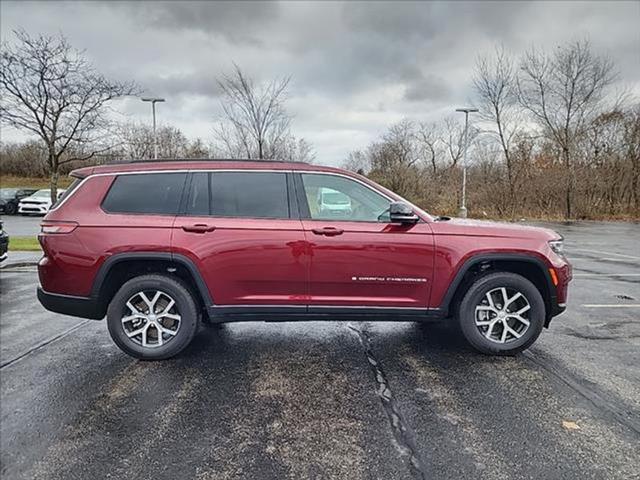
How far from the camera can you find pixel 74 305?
12.6 feet

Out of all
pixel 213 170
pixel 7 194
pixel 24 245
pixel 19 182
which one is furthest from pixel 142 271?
pixel 19 182

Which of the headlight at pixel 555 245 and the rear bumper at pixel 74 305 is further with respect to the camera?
the headlight at pixel 555 245

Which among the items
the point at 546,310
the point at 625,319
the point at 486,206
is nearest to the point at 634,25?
the point at 486,206

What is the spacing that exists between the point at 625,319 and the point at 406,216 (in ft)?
11.7

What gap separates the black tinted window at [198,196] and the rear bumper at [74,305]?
3.85 feet

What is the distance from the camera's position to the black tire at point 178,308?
3.84m

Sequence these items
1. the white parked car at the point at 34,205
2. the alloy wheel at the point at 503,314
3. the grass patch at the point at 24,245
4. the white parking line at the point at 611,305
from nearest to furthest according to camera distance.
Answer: the alloy wheel at the point at 503,314 → the white parking line at the point at 611,305 → the grass patch at the point at 24,245 → the white parked car at the point at 34,205

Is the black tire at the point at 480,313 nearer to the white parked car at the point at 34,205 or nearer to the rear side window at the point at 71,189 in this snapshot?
the rear side window at the point at 71,189

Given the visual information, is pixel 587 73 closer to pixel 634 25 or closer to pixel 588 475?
pixel 634 25

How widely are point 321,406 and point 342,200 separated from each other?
1.85 m

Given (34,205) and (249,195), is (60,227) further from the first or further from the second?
(34,205)

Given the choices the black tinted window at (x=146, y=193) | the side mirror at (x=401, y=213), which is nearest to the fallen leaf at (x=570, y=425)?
the side mirror at (x=401, y=213)

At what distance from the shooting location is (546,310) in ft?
13.3

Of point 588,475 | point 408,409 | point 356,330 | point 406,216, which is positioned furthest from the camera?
point 356,330
